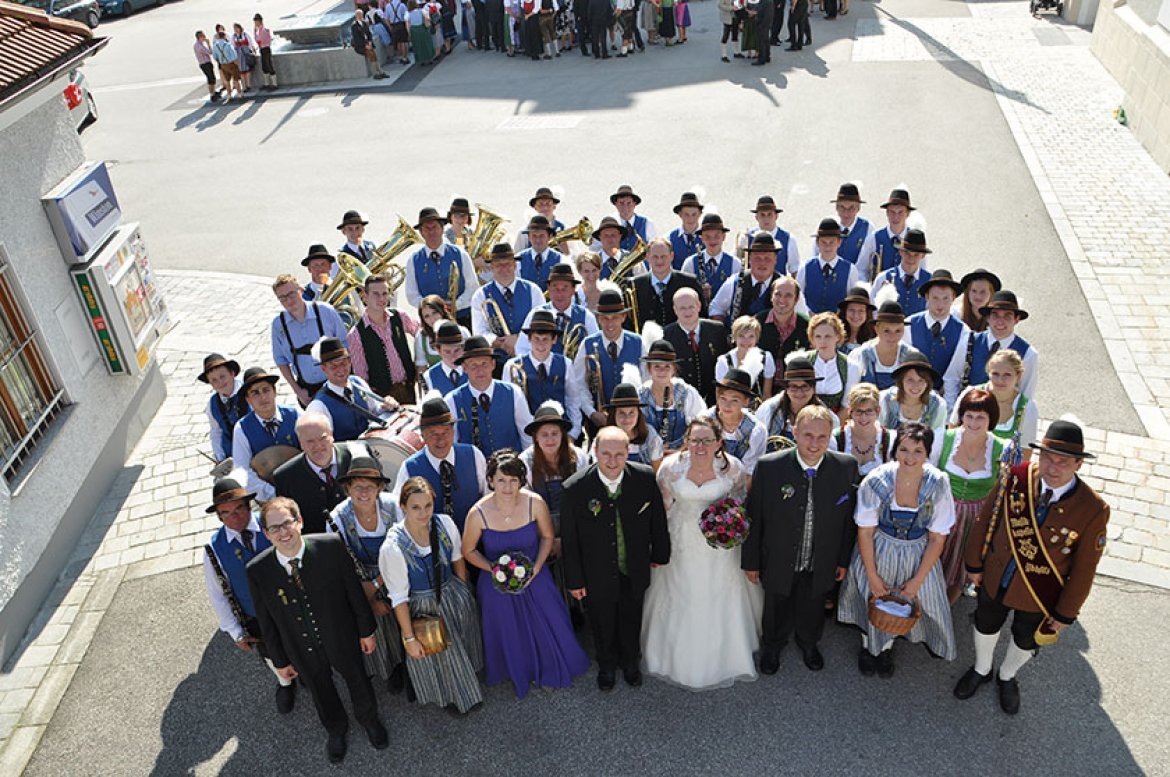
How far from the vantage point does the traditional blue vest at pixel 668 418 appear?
21.1 feet

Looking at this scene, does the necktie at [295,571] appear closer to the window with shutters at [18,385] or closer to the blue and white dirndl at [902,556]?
the blue and white dirndl at [902,556]

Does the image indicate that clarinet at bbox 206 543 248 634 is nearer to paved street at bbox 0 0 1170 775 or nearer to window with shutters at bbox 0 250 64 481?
paved street at bbox 0 0 1170 775

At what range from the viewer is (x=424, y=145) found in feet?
63.2

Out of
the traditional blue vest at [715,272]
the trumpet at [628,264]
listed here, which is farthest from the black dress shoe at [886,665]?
the trumpet at [628,264]

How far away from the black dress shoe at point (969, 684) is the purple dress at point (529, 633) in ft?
8.33

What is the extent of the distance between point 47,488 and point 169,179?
12851 mm

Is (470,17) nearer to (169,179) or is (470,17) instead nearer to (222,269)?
(169,179)

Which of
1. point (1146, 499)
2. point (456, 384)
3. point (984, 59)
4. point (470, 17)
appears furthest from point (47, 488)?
point (470, 17)

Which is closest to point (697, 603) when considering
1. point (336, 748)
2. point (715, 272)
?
point (336, 748)

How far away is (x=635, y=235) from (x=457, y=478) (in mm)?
4751

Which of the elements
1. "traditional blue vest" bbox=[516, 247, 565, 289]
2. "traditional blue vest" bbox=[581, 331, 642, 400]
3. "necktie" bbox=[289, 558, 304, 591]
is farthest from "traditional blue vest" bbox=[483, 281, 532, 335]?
"necktie" bbox=[289, 558, 304, 591]

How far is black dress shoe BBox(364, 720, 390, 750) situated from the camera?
18.8 feet

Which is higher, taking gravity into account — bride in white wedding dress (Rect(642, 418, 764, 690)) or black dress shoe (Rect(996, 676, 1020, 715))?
bride in white wedding dress (Rect(642, 418, 764, 690))

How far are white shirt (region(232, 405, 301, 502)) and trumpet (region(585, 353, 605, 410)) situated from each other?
235cm
